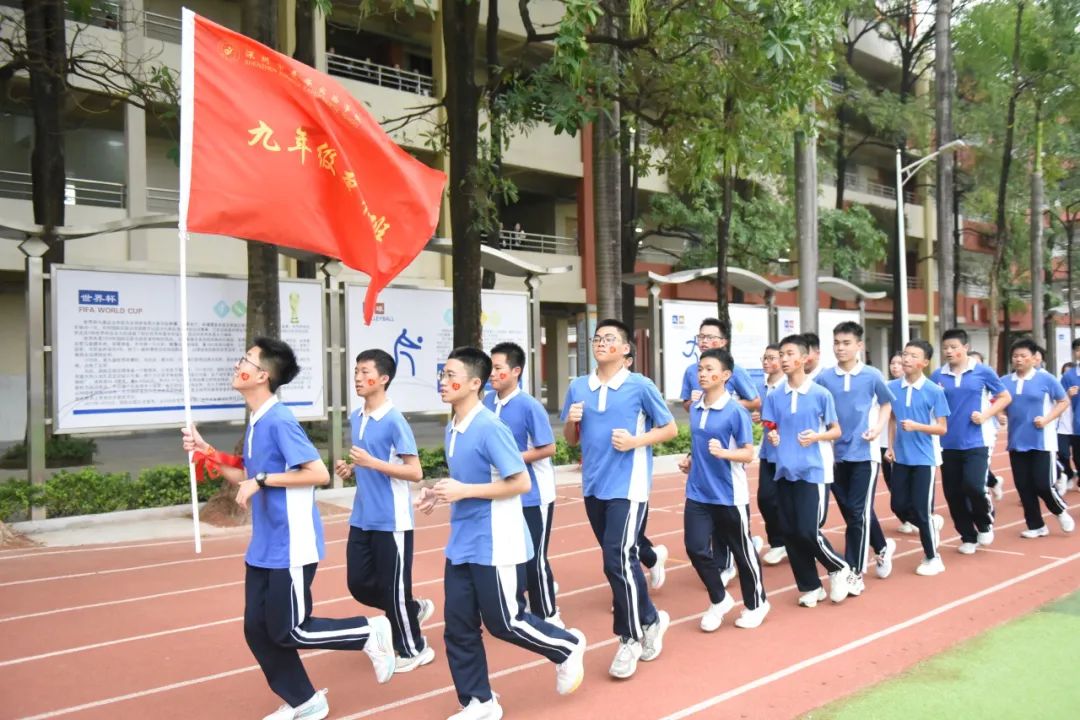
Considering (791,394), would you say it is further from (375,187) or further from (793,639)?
(375,187)

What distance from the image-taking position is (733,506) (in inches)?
229

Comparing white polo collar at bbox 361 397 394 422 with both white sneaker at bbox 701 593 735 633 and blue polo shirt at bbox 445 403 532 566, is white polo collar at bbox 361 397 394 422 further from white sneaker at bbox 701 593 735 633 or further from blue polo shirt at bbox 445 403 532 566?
A: white sneaker at bbox 701 593 735 633

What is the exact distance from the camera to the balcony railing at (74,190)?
752 inches

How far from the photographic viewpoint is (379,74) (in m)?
21.3

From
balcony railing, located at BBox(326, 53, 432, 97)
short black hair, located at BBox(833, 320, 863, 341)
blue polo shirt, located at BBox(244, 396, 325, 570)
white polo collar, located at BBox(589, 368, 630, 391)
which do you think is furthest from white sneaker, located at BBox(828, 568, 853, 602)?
balcony railing, located at BBox(326, 53, 432, 97)

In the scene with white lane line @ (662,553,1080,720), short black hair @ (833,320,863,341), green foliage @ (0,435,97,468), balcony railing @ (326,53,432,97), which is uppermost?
balcony railing @ (326,53,432,97)

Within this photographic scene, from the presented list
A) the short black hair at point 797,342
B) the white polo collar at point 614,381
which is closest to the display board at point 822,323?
the short black hair at point 797,342

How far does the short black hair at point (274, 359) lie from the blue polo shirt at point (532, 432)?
175 cm

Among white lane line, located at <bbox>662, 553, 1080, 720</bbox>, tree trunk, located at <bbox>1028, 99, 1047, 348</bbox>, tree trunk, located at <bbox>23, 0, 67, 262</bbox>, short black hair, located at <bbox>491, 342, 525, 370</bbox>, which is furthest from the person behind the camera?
tree trunk, located at <bbox>1028, 99, 1047, 348</bbox>

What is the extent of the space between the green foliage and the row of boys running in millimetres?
10812

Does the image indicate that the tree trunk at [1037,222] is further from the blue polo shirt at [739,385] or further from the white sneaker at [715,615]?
the white sneaker at [715,615]

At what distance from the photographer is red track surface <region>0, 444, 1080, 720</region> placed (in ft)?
15.5

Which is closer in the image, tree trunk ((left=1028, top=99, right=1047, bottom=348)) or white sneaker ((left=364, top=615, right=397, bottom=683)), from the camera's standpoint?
white sneaker ((left=364, top=615, right=397, bottom=683))

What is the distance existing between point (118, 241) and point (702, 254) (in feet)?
43.1
